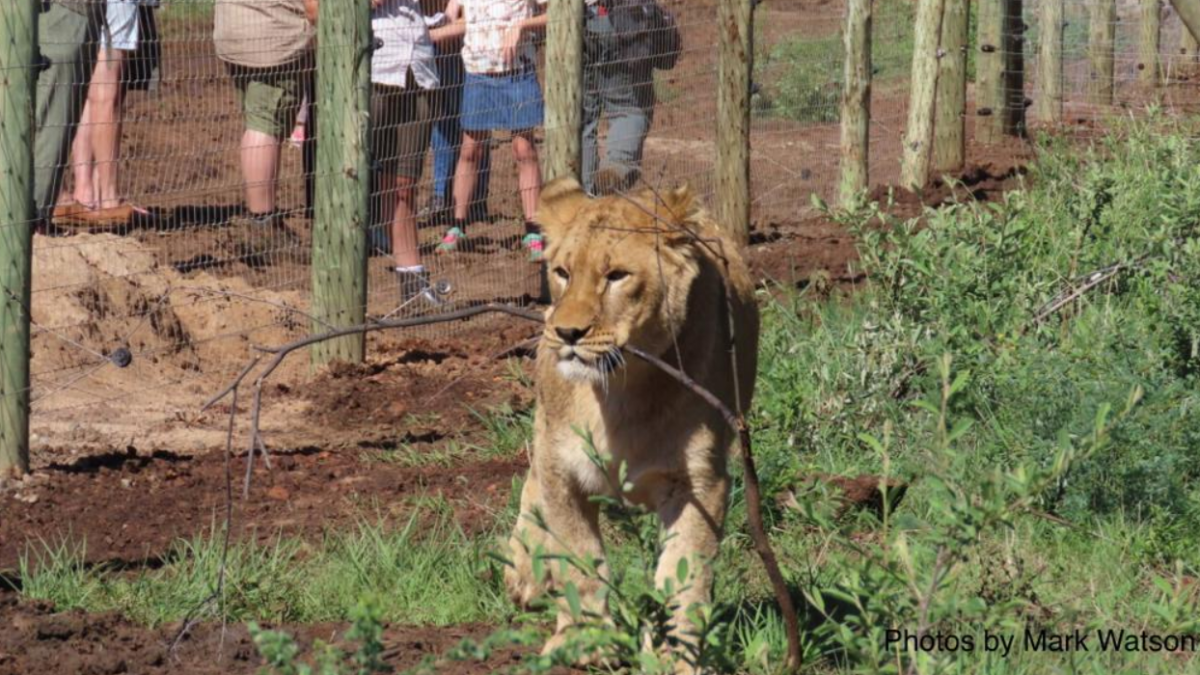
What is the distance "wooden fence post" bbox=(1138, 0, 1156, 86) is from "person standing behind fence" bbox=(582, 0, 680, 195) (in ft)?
19.7

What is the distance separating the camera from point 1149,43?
50.0 feet

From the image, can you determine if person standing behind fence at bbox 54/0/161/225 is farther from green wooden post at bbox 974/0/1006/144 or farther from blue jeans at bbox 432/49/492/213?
green wooden post at bbox 974/0/1006/144

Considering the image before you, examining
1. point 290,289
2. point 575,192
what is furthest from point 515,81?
point 575,192

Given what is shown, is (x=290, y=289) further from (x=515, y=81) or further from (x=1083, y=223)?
(x=1083, y=223)

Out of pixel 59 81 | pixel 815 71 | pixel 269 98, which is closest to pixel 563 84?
pixel 269 98

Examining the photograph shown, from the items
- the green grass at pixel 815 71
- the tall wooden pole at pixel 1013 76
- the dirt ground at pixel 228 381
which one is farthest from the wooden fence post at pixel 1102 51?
the dirt ground at pixel 228 381

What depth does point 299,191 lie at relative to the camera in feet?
37.1

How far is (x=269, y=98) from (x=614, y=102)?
194 centimetres

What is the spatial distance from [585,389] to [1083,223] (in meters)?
3.93

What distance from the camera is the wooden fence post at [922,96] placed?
38.4ft

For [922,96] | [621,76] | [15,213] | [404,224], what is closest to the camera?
[15,213]

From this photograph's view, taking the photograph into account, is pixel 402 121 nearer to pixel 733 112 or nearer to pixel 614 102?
pixel 614 102

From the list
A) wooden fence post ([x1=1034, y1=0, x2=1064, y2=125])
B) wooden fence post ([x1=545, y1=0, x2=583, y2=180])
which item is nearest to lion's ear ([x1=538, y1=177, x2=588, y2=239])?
wooden fence post ([x1=545, y1=0, x2=583, y2=180])

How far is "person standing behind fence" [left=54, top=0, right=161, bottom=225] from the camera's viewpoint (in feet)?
30.6
